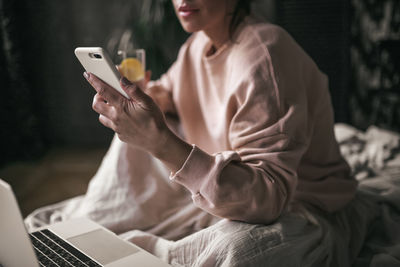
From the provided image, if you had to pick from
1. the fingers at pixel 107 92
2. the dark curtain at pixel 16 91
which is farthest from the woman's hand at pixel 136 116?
the dark curtain at pixel 16 91

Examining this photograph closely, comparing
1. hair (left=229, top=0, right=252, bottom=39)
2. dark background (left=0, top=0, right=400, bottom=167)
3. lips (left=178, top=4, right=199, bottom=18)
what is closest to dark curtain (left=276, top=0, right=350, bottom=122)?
dark background (left=0, top=0, right=400, bottom=167)

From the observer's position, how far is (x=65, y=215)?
128 cm

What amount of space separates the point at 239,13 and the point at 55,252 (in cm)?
77

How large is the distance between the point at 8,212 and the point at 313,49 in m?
2.64

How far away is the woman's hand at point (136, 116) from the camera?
0.78 metres

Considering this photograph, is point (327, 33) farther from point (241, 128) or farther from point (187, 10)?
point (241, 128)

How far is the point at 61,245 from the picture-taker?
86 cm

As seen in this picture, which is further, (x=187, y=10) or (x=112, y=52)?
(x=112, y=52)

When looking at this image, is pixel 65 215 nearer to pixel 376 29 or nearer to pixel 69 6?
pixel 376 29

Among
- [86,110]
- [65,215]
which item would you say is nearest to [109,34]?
[86,110]

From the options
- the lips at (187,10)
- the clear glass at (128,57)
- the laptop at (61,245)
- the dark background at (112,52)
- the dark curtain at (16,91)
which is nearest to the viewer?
the laptop at (61,245)

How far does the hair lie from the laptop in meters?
0.63

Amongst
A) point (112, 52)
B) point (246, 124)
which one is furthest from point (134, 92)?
point (112, 52)

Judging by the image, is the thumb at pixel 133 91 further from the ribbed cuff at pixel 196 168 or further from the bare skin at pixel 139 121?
the ribbed cuff at pixel 196 168
